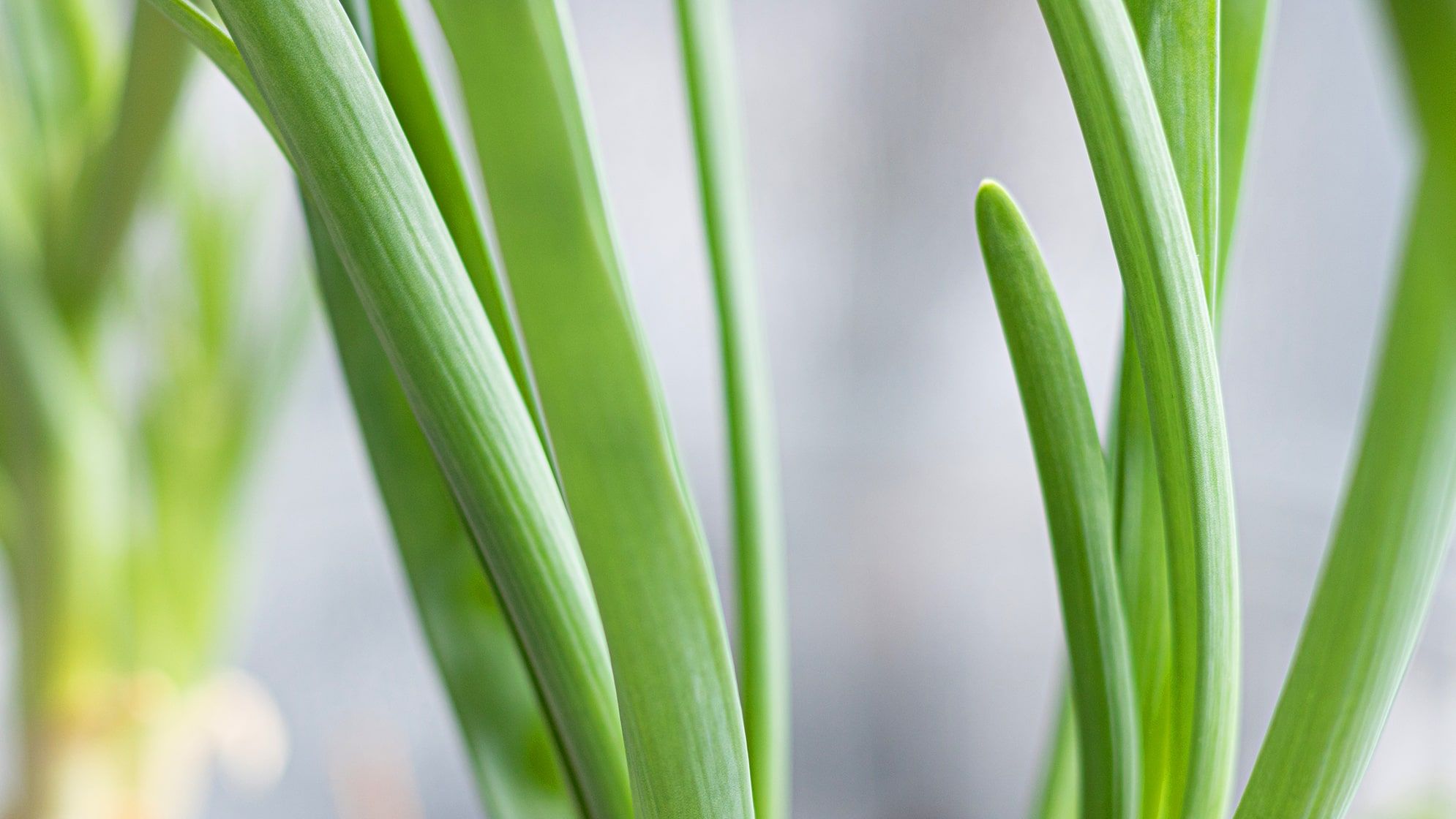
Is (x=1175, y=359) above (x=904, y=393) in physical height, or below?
below

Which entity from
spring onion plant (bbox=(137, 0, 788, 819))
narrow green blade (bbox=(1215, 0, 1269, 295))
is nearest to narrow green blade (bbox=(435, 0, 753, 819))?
spring onion plant (bbox=(137, 0, 788, 819))

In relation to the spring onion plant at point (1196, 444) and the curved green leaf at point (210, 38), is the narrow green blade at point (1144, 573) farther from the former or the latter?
the curved green leaf at point (210, 38)

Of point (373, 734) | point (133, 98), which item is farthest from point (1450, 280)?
point (373, 734)

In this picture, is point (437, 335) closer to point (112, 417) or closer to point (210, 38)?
point (210, 38)

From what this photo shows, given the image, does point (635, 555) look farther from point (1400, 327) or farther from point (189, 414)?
point (189, 414)

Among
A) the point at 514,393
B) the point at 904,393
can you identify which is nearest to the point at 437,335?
the point at 514,393

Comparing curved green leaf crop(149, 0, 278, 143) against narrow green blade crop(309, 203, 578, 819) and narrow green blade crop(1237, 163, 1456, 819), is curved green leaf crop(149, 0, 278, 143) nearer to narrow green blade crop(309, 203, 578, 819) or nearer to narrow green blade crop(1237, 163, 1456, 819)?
narrow green blade crop(309, 203, 578, 819)

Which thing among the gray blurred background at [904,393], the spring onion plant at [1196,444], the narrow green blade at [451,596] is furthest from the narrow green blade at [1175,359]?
the gray blurred background at [904,393]
